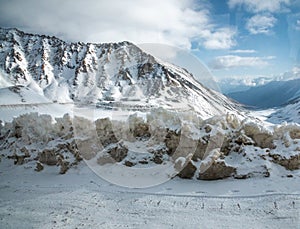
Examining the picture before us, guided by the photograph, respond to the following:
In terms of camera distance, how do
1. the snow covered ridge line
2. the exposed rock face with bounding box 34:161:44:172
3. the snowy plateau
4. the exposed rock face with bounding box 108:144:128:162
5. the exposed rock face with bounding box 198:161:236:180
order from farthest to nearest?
the exposed rock face with bounding box 34:161:44:172
the exposed rock face with bounding box 108:144:128:162
the snow covered ridge line
the exposed rock face with bounding box 198:161:236:180
the snowy plateau

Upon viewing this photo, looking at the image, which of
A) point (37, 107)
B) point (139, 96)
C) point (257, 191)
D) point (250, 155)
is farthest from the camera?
point (139, 96)

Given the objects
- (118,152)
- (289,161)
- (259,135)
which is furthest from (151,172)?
(289,161)

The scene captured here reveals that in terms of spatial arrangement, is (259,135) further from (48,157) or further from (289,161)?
(48,157)

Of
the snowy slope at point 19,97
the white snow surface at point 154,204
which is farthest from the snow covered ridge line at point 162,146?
the snowy slope at point 19,97

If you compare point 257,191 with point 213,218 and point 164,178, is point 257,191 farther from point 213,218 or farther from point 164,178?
point 164,178

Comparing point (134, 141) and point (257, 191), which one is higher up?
point (134, 141)

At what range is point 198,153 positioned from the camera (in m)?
14.0

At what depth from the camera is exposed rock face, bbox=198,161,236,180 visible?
507 inches

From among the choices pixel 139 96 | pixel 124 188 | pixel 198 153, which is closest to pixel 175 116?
pixel 198 153

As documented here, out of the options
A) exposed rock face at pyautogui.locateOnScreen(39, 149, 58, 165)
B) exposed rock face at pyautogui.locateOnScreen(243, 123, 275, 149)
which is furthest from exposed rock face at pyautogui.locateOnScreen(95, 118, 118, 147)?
exposed rock face at pyautogui.locateOnScreen(243, 123, 275, 149)

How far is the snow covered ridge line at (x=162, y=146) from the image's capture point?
43.2 feet

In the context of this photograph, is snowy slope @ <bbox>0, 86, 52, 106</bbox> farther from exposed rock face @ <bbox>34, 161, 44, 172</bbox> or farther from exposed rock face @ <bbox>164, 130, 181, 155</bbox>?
exposed rock face @ <bbox>164, 130, 181, 155</bbox>

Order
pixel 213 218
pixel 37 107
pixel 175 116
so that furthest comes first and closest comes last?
pixel 37 107 → pixel 175 116 → pixel 213 218

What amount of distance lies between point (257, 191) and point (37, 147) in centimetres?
1144
